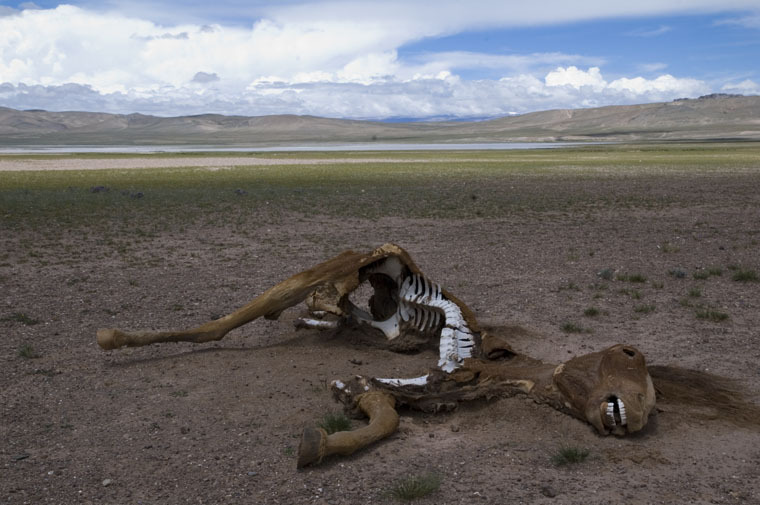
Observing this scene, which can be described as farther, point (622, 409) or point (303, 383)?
point (303, 383)

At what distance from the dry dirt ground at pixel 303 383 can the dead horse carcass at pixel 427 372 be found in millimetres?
156

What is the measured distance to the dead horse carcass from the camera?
452cm

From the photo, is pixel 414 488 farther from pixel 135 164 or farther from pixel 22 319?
pixel 135 164

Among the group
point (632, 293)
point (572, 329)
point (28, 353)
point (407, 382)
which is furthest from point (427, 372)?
point (632, 293)

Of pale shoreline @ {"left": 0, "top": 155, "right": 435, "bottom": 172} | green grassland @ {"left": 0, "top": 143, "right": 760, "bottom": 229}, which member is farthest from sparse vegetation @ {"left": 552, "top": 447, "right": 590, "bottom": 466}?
pale shoreline @ {"left": 0, "top": 155, "right": 435, "bottom": 172}

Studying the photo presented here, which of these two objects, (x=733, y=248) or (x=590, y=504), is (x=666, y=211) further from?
(x=590, y=504)

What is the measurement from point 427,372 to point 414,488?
64.9 inches

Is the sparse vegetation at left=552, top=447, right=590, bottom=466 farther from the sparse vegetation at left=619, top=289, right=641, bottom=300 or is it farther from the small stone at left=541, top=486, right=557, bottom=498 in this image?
the sparse vegetation at left=619, top=289, right=641, bottom=300

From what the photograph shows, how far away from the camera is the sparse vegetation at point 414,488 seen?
4.12m

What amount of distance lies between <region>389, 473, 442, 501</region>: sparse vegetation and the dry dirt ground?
0.15ft

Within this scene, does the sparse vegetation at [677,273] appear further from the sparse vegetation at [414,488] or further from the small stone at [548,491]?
the sparse vegetation at [414,488]

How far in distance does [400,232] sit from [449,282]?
6.19 metres

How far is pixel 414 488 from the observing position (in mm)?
4148

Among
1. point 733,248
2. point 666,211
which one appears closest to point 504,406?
point 733,248
